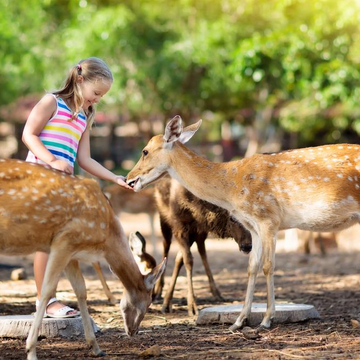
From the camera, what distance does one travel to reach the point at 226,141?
35500mm

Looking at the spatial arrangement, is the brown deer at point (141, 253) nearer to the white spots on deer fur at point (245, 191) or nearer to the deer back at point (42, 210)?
the white spots on deer fur at point (245, 191)

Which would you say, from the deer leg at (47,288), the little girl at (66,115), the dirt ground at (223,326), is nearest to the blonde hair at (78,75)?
the little girl at (66,115)

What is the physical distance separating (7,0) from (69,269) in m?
19.1

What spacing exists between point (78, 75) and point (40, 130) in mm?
512

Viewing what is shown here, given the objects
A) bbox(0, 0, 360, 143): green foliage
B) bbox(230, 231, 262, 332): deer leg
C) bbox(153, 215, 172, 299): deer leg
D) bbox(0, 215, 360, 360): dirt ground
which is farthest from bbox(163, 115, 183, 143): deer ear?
bbox(0, 0, 360, 143): green foliage

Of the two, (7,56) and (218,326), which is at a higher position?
(7,56)

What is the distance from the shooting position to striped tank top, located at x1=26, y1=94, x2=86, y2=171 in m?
5.91

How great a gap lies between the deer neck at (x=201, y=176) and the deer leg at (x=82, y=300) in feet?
5.69

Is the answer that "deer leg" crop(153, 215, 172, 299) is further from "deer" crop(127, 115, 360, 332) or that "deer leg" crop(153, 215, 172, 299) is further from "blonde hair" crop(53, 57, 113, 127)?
"blonde hair" crop(53, 57, 113, 127)

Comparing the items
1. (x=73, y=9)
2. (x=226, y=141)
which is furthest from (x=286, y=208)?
(x=226, y=141)

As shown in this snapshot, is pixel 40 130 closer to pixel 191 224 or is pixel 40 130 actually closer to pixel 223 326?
pixel 223 326

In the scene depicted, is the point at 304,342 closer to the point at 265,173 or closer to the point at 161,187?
the point at 265,173

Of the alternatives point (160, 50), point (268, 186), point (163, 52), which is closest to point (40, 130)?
point (268, 186)

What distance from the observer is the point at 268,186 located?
656cm
